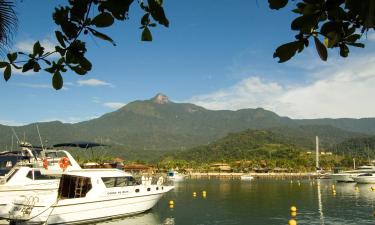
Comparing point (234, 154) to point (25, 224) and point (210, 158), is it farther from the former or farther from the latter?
point (25, 224)

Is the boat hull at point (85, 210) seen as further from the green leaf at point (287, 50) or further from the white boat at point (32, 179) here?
the green leaf at point (287, 50)

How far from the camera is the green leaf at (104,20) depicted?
242cm

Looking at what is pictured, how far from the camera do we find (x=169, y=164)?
14638cm

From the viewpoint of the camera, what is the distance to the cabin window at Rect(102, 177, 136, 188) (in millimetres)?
25516

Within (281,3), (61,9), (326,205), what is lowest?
(326,205)

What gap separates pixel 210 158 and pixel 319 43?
196 metres

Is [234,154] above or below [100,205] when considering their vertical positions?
above

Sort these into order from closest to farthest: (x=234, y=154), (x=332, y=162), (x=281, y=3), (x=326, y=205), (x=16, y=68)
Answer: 1. (x=281, y=3)
2. (x=16, y=68)
3. (x=326, y=205)
4. (x=332, y=162)
5. (x=234, y=154)

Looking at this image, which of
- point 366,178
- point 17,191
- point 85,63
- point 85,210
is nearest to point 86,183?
point 85,210

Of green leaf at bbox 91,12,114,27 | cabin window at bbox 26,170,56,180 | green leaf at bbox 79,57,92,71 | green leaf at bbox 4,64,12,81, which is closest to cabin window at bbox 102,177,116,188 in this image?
cabin window at bbox 26,170,56,180

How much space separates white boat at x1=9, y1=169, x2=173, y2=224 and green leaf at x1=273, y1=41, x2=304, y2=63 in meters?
22.0

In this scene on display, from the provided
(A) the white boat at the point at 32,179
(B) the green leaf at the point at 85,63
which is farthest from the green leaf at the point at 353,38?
(A) the white boat at the point at 32,179

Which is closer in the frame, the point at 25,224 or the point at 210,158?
the point at 25,224

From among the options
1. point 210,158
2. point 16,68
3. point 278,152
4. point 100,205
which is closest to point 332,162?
point 278,152
